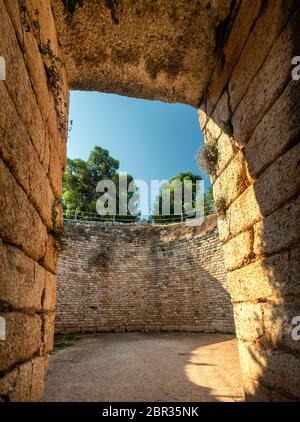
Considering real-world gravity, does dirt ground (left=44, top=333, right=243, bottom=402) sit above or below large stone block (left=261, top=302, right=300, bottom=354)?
below

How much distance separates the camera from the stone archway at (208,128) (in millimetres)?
1554

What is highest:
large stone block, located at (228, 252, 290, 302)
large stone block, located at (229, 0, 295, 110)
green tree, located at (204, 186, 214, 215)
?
green tree, located at (204, 186, 214, 215)

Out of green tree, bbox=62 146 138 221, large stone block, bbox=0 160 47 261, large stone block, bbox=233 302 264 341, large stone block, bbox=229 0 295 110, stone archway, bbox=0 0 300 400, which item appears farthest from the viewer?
green tree, bbox=62 146 138 221

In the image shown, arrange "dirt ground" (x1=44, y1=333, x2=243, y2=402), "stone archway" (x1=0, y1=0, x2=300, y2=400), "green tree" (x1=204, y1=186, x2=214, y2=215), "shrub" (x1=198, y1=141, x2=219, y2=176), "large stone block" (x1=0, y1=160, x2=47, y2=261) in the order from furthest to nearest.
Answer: "green tree" (x1=204, y1=186, x2=214, y2=215), "dirt ground" (x1=44, y1=333, x2=243, y2=402), "shrub" (x1=198, y1=141, x2=219, y2=176), "stone archway" (x1=0, y1=0, x2=300, y2=400), "large stone block" (x1=0, y1=160, x2=47, y2=261)

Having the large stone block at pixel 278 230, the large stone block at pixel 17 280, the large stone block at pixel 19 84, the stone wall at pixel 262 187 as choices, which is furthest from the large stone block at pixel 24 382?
the large stone block at pixel 278 230

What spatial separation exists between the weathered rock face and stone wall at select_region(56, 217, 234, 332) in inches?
373

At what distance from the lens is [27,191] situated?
1707mm

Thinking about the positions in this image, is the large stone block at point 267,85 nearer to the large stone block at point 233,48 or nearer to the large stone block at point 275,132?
the large stone block at point 275,132

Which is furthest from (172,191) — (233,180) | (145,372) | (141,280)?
(233,180)

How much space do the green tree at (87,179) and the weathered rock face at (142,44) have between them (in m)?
17.4

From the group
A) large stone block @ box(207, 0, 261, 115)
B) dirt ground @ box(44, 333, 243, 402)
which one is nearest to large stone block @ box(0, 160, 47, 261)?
large stone block @ box(207, 0, 261, 115)

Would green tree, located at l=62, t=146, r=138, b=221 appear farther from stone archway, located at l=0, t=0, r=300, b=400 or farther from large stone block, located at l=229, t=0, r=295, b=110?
large stone block, located at l=229, t=0, r=295, b=110

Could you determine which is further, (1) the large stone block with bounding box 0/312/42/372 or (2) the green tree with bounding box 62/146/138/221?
(2) the green tree with bounding box 62/146/138/221

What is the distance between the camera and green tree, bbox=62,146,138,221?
69.1 feet
